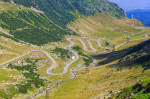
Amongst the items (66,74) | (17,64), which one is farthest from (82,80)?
(17,64)

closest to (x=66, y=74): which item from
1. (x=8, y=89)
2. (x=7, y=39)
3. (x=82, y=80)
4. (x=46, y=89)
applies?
(x=82, y=80)

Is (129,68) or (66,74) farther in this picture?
(66,74)

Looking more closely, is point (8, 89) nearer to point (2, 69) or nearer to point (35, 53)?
point (2, 69)

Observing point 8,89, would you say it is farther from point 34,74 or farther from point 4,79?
point 34,74

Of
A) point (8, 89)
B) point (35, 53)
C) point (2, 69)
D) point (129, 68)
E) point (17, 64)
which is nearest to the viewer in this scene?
point (8, 89)

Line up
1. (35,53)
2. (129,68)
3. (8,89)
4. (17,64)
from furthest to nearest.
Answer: (35,53)
(17,64)
(129,68)
(8,89)

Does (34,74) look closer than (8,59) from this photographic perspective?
Yes

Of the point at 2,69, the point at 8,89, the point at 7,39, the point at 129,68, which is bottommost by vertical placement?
the point at 129,68

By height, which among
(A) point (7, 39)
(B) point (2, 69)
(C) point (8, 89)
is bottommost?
(C) point (8, 89)

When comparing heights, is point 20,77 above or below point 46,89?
above
